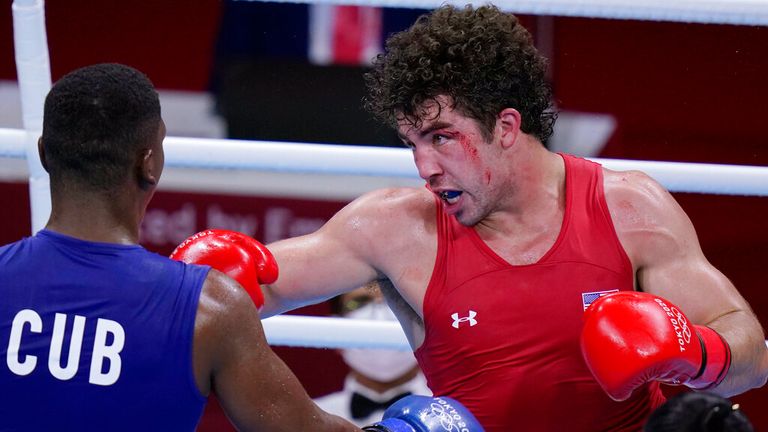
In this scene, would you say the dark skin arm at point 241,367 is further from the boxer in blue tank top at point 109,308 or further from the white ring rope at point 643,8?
the white ring rope at point 643,8

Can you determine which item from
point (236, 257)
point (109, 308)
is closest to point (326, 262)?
point (236, 257)

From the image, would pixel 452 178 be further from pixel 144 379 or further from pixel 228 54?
pixel 228 54

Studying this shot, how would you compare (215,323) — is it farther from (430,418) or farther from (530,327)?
(530,327)

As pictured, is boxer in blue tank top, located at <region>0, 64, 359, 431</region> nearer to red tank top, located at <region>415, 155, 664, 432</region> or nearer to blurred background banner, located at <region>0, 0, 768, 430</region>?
red tank top, located at <region>415, 155, 664, 432</region>

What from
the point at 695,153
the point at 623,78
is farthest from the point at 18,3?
the point at 695,153

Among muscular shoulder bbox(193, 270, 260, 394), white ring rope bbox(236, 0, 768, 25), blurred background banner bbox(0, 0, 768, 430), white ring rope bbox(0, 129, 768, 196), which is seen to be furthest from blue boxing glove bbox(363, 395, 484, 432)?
blurred background banner bbox(0, 0, 768, 430)

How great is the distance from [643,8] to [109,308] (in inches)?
52.9

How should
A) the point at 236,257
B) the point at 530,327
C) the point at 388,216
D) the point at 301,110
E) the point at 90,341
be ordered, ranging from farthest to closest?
the point at 301,110
the point at 388,216
the point at 530,327
the point at 236,257
the point at 90,341

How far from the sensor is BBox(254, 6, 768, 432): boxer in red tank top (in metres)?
1.99

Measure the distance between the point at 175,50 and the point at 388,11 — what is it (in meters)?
0.78

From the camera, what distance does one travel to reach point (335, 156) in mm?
2242

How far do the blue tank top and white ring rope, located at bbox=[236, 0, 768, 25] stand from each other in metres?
0.99

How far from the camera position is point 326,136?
3.27m

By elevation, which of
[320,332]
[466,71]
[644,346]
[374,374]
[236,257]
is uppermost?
[466,71]
